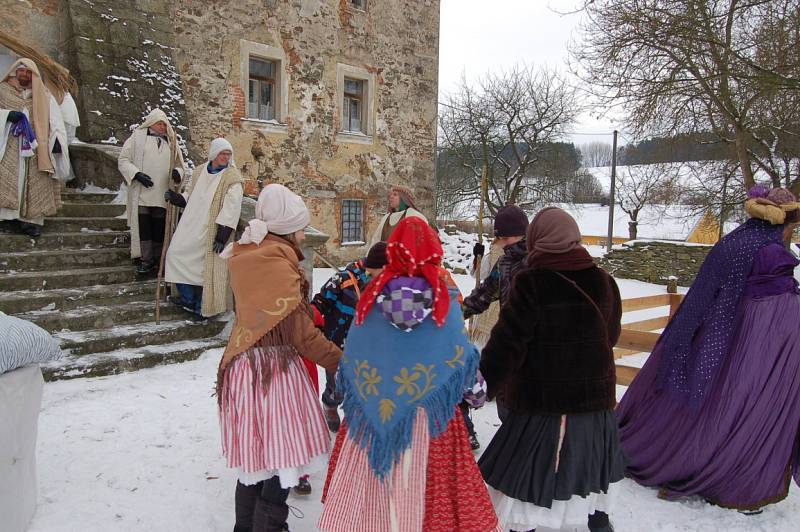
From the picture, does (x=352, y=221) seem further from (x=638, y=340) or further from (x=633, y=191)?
(x=633, y=191)

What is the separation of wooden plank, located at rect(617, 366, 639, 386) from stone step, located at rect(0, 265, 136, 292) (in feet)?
15.8

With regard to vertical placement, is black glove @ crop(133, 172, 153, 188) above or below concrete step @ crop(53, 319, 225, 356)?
above

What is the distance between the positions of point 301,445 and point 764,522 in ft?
8.35

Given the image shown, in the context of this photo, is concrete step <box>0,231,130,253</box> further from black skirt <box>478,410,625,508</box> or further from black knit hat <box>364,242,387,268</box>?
black skirt <box>478,410,625,508</box>

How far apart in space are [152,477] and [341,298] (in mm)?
1492

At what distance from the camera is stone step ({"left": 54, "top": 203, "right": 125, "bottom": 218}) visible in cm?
652

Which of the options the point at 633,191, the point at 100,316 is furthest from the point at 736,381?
the point at 633,191

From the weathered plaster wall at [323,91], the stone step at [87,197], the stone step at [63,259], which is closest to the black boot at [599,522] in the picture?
the stone step at [63,259]

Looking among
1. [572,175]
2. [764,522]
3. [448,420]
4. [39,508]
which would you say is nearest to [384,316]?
[448,420]

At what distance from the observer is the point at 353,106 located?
1357 cm

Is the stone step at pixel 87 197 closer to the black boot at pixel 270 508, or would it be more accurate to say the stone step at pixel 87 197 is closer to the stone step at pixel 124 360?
the stone step at pixel 124 360

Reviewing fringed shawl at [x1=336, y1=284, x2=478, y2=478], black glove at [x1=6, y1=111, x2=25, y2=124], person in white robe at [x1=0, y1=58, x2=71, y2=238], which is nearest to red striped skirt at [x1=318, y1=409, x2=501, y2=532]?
fringed shawl at [x1=336, y1=284, x2=478, y2=478]

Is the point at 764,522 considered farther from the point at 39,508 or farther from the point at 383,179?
the point at 383,179

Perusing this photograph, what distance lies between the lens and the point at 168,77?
890cm
